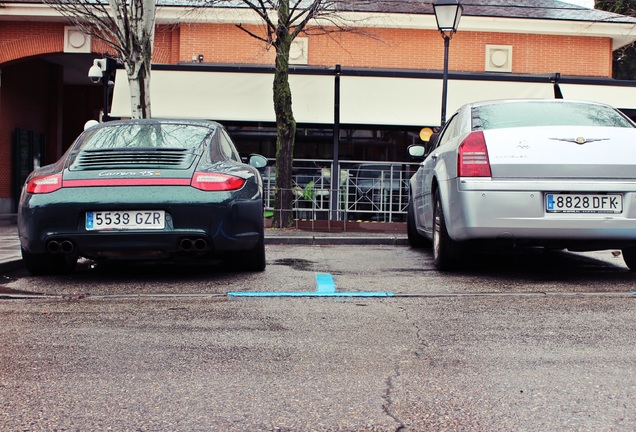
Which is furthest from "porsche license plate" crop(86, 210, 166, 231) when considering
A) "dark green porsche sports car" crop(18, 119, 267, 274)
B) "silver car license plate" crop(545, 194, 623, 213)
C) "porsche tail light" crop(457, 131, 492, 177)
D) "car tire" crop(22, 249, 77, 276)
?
"silver car license plate" crop(545, 194, 623, 213)

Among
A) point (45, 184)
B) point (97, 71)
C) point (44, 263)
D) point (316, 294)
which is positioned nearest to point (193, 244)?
point (316, 294)

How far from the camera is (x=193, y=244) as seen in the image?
605 cm

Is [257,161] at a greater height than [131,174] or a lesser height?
greater

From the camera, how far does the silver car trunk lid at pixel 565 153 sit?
601 centimetres

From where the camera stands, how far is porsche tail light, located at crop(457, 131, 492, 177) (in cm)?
616

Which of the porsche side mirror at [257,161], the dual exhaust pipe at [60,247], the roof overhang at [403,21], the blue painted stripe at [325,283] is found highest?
the roof overhang at [403,21]

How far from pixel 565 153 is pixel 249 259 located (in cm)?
270

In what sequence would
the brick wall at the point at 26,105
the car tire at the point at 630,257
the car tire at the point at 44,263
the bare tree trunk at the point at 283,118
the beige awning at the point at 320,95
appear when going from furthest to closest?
1. the brick wall at the point at 26,105
2. the beige awning at the point at 320,95
3. the bare tree trunk at the point at 283,118
4. the car tire at the point at 630,257
5. the car tire at the point at 44,263

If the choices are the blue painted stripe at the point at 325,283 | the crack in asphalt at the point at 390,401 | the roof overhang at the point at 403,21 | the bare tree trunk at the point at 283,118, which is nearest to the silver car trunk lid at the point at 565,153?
the blue painted stripe at the point at 325,283

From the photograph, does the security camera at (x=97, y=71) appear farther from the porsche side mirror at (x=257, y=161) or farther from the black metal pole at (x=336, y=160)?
the porsche side mirror at (x=257, y=161)

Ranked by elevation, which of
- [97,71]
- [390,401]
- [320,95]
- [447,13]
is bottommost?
[390,401]

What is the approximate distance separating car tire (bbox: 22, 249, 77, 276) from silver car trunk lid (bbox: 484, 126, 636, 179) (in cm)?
360

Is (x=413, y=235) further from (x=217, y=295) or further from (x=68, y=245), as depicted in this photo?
(x=68, y=245)

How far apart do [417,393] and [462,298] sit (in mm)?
2387
